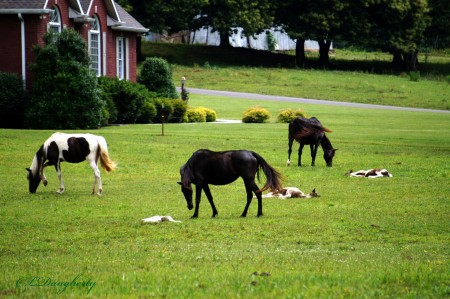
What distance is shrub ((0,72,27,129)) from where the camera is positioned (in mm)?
40156

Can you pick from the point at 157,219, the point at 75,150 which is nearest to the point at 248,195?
the point at 157,219

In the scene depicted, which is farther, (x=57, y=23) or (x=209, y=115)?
(x=209, y=115)

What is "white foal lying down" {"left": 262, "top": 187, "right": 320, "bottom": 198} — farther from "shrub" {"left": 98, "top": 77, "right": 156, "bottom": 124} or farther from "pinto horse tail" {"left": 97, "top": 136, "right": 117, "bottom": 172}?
"shrub" {"left": 98, "top": 77, "right": 156, "bottom": 124}

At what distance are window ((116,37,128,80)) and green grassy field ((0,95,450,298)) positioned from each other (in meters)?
18.7

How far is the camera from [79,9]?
4491cm

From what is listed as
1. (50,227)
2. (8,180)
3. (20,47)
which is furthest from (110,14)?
(50,227)

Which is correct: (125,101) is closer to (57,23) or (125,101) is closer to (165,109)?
(165,109)

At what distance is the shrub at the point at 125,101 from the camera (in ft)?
146

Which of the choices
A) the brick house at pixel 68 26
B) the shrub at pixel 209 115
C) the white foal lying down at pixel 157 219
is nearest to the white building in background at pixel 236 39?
the brick house at pixel 68 26

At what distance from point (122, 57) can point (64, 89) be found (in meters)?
14.2

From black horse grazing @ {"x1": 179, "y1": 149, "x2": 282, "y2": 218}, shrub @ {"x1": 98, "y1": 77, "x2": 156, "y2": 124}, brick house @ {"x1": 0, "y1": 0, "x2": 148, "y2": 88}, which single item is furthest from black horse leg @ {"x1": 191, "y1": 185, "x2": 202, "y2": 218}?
shrub @ {"x1": 98, "y1": 77, "x2": 156, "y2": 124}

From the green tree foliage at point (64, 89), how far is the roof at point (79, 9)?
2.21 metres

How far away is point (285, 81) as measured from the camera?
73.4 m

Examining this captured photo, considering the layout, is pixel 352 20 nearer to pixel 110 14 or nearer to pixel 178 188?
pixel 110 14
